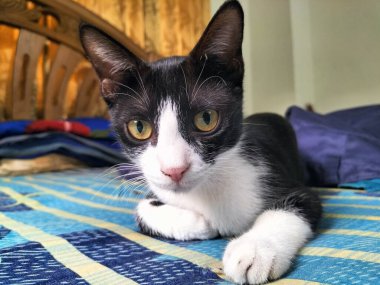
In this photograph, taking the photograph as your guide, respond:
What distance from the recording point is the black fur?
71cm

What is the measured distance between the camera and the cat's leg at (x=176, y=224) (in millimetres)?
735

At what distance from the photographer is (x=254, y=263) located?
0.51 metres

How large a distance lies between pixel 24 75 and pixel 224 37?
185 centimetres

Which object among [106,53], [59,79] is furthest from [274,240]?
[59,79]

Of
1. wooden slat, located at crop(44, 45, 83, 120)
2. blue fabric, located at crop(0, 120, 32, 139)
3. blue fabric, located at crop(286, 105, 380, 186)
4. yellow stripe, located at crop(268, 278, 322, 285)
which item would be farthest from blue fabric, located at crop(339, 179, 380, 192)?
wooden slat, located at crop(44, 45, 83, 120)

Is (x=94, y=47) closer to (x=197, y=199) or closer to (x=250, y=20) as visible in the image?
(x=197, y=199)

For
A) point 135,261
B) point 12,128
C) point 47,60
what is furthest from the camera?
point 47,60

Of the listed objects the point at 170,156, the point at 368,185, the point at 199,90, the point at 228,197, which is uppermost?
the point at 199,90

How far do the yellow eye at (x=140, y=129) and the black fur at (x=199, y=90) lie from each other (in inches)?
0.4

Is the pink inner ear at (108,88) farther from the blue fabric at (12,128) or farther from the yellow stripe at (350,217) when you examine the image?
the blue fabric at (12,128)

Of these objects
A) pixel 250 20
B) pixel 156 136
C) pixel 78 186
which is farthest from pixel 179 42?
pixel 156 136

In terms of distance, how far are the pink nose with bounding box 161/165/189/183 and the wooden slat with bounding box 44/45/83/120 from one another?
1939 millimetres

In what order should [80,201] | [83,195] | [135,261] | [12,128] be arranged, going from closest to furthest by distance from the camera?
[135,261] → [80,201] → [83,195] → [12,128]

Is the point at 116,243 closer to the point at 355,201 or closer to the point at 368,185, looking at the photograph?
the point at 355,201
